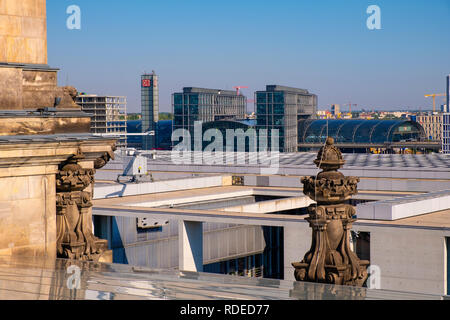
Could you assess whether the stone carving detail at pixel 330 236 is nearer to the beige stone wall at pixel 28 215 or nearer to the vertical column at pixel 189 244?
the beige stone wall at pixel 28 215

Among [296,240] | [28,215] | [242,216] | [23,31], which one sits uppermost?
[23,31]

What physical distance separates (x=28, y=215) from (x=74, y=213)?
152cm

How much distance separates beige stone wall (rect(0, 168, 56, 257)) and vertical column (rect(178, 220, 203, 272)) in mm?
28033

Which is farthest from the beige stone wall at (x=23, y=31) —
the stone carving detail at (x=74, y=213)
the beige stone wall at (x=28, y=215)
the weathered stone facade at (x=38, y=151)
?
the beige stone wall at (x=28, y=215)

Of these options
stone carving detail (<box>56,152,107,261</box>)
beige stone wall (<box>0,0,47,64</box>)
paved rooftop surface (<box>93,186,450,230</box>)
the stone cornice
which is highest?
beige stone wall (<box>0,0,47,64</box>)

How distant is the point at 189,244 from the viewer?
41438mm

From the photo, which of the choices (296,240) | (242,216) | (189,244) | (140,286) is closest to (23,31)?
(140,286)

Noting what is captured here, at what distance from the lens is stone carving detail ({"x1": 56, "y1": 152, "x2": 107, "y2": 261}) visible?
44.1 ft

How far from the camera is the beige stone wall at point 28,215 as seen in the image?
12.1m

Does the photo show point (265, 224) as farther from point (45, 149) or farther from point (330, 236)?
point (45, 149)

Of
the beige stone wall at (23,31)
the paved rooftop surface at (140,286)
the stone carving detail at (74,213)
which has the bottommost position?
the paved rooftop surface at (140,286)

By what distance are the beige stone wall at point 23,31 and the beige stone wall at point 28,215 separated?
202 cm

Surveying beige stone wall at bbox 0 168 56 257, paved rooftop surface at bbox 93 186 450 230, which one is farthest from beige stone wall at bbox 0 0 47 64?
paved rooftop surface at bbox 93 186 450 230

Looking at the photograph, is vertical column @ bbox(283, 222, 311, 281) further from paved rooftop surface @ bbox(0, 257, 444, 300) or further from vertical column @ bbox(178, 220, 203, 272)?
paved rooftop surface @ bbox(0, 257, 444, 300)
